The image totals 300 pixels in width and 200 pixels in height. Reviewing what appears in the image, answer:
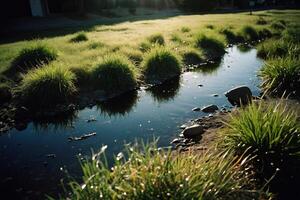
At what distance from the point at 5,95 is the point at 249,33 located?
59.9ft

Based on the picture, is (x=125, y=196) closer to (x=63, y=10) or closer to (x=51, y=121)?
(x=51, y=121)

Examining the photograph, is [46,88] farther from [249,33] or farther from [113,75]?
[249,33]

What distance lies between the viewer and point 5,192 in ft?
22.8

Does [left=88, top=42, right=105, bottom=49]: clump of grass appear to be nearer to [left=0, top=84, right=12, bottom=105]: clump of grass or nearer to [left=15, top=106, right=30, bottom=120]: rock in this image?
[left=0, top=84, right=12, bottom=105]: clump of grass

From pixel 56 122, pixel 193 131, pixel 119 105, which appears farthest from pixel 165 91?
pixel 193 131

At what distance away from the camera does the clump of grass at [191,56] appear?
17.5m

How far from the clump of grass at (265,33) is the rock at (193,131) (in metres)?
18.0

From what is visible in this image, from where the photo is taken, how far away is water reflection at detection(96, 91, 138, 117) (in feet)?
37.2

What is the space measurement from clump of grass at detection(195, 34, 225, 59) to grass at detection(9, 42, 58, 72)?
833 centimetres

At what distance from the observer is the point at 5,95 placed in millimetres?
11891

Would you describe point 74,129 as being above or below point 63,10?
below

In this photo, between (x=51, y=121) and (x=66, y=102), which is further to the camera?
(x=66, y=102)

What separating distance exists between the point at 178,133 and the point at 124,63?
5.24m

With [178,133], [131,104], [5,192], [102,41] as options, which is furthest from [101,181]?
[102,41]
